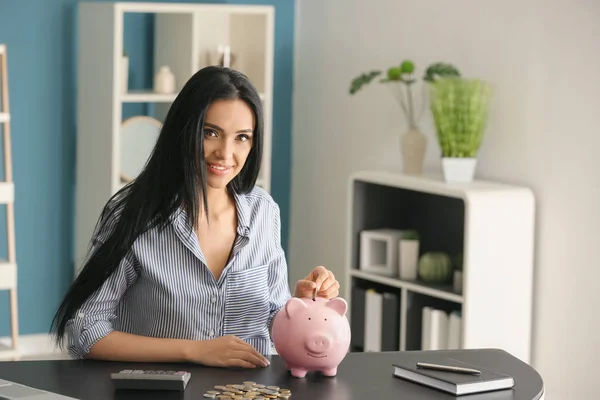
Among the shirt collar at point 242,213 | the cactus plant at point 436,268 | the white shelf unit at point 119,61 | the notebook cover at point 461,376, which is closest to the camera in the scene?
the notebook cover at point 461,376

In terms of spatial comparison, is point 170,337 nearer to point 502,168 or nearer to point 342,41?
point 502,168

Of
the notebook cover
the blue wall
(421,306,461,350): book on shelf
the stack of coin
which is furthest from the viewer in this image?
the blue wall

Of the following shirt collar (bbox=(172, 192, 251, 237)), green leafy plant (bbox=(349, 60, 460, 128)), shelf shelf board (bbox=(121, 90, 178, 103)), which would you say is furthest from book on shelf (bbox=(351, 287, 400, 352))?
shirt collar (bbox=(172, 192, 251, 237))

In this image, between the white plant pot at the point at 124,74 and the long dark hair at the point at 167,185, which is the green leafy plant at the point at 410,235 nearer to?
the white plant pot at the point at 124,74

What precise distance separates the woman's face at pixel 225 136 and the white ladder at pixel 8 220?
85.9 inches

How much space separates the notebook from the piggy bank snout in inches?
6.4

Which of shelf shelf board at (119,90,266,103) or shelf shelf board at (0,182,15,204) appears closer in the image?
shelf shelf board at (0,182,15,204)

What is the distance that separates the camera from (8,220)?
4090 millimetres

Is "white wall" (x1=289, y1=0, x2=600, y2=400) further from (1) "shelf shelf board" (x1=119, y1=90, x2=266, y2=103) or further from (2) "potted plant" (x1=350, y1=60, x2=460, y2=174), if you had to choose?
(1) "shelf shelf board" (x1=119, y1=90, x2=266, y2=103)

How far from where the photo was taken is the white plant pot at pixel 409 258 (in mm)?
3898

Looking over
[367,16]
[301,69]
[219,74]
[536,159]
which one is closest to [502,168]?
[536,159]

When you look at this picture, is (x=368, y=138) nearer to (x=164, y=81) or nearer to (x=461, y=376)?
(x=164, y=81)

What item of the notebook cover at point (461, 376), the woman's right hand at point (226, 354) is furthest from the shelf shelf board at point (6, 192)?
the notebook cover at point (461, 376)

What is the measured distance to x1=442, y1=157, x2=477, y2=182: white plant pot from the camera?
376cm
